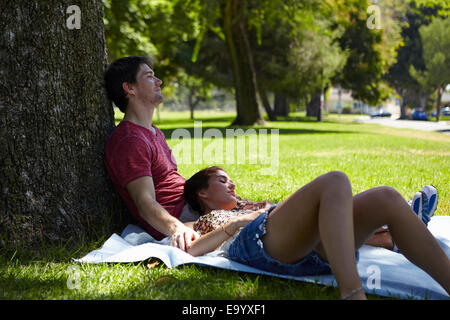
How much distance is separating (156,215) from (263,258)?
905 millimetres

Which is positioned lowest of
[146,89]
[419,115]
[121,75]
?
[419,115]

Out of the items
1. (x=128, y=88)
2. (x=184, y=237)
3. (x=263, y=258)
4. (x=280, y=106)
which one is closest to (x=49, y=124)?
(x=128, y=88)

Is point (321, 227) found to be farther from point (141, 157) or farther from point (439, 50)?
point (439, 50)

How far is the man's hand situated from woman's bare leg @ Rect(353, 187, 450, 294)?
1.07 m

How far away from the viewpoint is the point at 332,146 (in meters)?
14.0

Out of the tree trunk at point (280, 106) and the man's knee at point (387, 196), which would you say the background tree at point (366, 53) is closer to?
the tree trunk at point (280, 106)

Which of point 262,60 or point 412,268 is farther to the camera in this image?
point 262,60

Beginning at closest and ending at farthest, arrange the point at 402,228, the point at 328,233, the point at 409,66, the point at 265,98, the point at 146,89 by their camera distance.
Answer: the point at 328,233, the point at 402,228, the point at 146,89, the point at 265,98, the point at 409,66

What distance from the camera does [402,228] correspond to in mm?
2607

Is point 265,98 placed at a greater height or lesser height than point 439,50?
lesser

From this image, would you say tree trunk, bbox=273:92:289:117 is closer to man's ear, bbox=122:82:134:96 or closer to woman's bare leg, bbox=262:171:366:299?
man's ear, bbox=122:82:134:96
